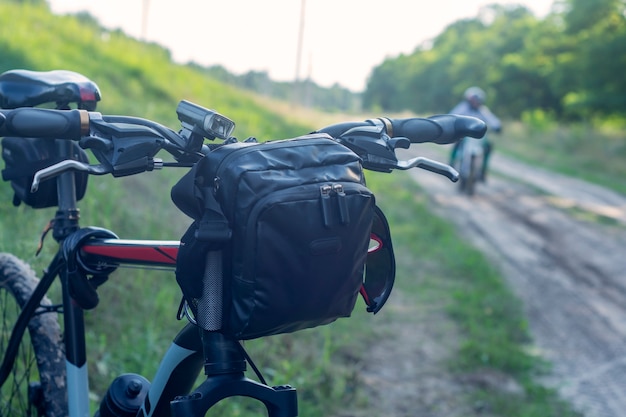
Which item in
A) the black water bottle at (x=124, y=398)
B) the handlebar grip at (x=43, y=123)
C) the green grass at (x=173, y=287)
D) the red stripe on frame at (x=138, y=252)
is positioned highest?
the handlebar grip at (x=43, y=123)

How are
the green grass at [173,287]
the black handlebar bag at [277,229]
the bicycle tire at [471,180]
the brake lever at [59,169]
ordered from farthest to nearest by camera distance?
the bicycle tire at [471,180]
the green grass at [173,287]
the brake lever at [59,169]
the black handlebar bag at [277,229]

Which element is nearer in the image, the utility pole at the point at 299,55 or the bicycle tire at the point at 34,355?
the bicycle tire at the point at 34,355

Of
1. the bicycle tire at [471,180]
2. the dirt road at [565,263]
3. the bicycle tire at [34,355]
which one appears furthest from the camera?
the bicycle tire at [471,180]

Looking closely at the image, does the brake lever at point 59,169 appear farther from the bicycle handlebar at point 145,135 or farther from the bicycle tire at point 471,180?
the bicycle tire at point 471,180

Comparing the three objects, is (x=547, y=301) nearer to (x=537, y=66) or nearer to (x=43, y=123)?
(x=43, y=123)

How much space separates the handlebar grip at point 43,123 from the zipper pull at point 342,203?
2.06 ft

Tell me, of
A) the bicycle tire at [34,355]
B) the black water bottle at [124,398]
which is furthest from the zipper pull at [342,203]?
the bicycle tire at [34,355]

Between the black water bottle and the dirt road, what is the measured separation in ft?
11.3

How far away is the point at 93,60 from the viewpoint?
1031 centimetres

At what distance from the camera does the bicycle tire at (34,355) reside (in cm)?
256

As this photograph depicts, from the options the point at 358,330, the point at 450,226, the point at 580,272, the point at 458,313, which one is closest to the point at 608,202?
the point at 450,226

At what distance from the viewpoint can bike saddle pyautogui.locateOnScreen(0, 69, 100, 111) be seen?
2.16 metres

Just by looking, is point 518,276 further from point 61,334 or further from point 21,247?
point 61,334

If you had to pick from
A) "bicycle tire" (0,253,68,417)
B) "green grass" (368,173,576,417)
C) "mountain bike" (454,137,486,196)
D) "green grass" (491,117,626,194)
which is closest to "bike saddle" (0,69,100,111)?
"bicycle tire" (0,253,68,417)
